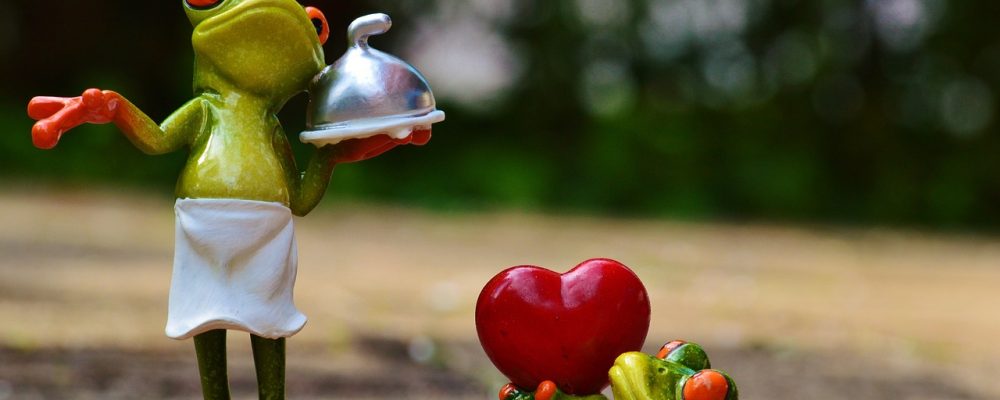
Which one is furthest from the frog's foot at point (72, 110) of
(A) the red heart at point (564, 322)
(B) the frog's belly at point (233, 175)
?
(A) the red heart at point (564, 322)

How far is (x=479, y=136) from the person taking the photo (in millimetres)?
10977

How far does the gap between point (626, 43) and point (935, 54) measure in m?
2.79

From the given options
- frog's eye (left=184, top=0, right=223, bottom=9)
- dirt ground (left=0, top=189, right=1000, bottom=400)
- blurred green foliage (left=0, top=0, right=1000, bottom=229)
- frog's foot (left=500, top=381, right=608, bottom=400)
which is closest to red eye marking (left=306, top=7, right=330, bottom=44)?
frog's eye (left=184, top=0, right=223, bottom=9)

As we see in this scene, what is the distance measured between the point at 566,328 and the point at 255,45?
2.31ft

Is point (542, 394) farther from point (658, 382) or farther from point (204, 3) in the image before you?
point (204, 3)

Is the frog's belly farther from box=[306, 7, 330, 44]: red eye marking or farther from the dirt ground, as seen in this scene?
the dirt ground

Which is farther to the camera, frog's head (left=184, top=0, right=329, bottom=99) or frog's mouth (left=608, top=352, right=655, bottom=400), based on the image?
frog's head (left=184, top=0, right=329, bottom=99)

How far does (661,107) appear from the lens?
10.7 meters

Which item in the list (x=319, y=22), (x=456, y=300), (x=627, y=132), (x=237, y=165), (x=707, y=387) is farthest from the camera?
(x=627, y=132)

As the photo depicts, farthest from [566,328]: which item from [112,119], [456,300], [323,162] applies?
[456,300]

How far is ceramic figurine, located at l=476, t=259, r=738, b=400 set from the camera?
1.92 m

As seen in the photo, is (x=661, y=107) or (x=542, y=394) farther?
(x=661, y=107)

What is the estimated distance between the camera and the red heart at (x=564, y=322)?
1.92 metres

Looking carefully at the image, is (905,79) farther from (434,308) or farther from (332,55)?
(434,308)
